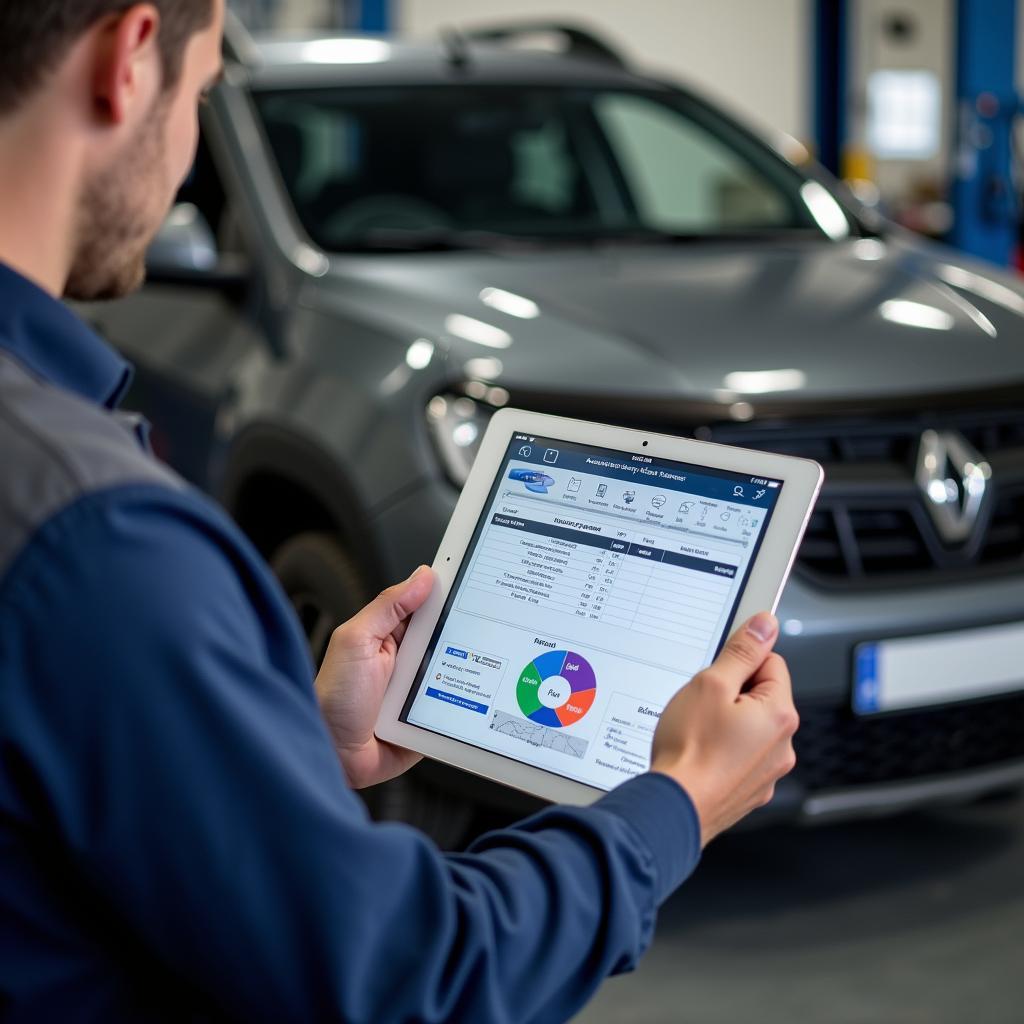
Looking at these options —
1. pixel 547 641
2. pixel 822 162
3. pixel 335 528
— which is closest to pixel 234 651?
pixel 547 641

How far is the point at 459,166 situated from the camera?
3.12 meters

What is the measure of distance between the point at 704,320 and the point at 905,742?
662 millimetres

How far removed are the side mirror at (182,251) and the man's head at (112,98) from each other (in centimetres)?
186

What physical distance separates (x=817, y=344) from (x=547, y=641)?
1.26 meters

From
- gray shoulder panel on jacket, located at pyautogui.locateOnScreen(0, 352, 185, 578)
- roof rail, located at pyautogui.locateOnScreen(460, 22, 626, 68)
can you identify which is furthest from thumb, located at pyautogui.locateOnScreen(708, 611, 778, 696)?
roof rail, located at pyautogui.locateOnScreen(460, 22, 626, 68)

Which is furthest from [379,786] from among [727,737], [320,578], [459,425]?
[727,737]

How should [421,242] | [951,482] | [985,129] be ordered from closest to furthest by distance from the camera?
[951,482], [421,242], [985,129]

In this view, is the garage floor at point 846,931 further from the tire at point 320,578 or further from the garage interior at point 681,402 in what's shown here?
the tire at point 320,578

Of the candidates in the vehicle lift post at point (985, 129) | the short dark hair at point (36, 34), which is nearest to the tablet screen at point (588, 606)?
the short dark hair at point (36, 34)

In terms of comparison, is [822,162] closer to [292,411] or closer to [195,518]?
[292,411]

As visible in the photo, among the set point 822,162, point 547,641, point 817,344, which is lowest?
point 822,162

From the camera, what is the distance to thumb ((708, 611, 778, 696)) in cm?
92

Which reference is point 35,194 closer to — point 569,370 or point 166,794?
point 166,794

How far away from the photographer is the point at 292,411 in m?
2.33
